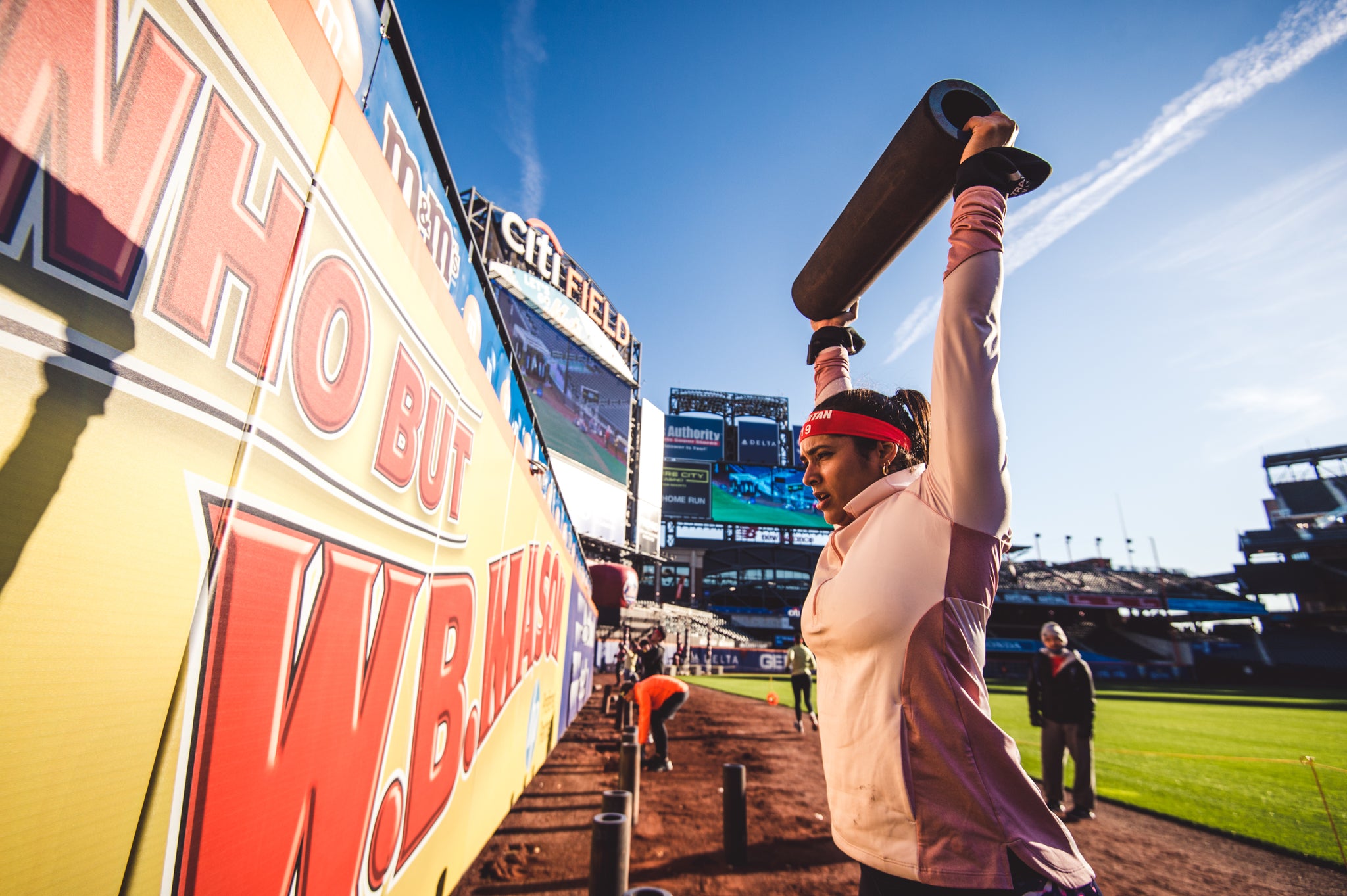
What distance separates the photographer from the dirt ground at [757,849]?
3.97 metres

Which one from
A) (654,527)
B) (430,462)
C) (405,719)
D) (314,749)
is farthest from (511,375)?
(654,527)

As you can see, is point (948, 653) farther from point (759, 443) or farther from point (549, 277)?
point (759, 443)

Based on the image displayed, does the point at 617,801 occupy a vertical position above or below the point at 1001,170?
below

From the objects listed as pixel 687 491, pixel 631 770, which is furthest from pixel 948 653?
pixel 687 491

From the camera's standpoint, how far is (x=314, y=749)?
5.65ft

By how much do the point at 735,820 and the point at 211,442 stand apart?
14.8 feet

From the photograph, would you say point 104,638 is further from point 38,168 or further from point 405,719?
point 405,719

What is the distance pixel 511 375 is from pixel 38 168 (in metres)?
3.57

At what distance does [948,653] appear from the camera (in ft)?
3.92

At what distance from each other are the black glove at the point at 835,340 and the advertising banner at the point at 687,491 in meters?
42.0

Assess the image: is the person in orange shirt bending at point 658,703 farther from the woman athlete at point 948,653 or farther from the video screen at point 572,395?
the video screen at point 572,395

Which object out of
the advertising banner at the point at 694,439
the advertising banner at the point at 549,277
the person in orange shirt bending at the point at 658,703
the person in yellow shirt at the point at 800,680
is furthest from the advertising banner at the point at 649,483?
the person in orange shirt bending at the point at 658,703

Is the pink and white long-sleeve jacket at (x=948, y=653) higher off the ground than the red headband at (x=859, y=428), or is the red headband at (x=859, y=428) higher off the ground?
the red headband at (x=859, y=428)

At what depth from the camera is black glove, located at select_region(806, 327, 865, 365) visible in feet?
7.95
